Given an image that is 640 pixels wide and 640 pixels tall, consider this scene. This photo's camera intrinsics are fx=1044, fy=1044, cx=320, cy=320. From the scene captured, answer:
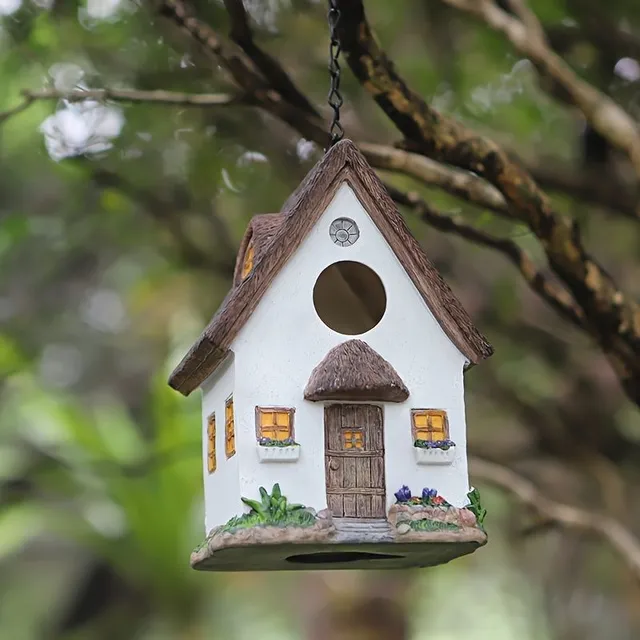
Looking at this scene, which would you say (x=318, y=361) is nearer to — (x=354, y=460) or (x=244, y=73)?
(x=354, y=460)

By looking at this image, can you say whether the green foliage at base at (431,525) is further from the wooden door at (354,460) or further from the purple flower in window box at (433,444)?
the purple flower in window box at (433,444)

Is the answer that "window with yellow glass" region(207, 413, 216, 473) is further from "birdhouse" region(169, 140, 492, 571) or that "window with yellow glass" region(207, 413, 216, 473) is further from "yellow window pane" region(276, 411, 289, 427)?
"yellow window pane" region(276, 411, 289, 427)

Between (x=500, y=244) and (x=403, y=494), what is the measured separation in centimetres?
181

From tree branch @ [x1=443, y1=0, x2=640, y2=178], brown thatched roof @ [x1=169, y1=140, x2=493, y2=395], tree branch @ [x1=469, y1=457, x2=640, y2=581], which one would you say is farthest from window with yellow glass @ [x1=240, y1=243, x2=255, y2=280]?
tree branch @ [x1=469, y1=457, x2=640, y2=581]

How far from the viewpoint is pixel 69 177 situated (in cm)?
661

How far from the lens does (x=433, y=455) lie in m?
3.35

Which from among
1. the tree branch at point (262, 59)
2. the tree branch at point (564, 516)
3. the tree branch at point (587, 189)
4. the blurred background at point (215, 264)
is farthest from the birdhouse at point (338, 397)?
the tree branch at point (564, 516)

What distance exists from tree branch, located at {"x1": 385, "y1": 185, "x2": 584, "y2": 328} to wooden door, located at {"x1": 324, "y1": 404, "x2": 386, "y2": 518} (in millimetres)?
1569

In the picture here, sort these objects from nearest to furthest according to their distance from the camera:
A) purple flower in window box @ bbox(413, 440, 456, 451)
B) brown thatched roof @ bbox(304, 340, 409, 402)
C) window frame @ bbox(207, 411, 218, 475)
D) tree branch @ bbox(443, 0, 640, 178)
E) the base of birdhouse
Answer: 1. the base of birdhouse
2. brown thatched roof @ bbox(304, 340, 409, 402)
3. purple flower in window box @ bbox(413, 440, 456, 451)
4. window frame @ bbox(207, 411, 218, 475)
5. tree branch @ bbox(443, 0, 640, 178)

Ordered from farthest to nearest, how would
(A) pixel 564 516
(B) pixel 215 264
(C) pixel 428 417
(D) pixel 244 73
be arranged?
(B) pixel 215 264
(A) pixel 564 516
(D) pixel 244 73
(C) pixel 428 417

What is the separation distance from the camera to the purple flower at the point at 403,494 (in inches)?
130

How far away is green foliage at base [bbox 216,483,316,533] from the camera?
10.3 feet

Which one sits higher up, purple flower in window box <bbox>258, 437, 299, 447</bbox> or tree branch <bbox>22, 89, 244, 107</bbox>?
tree branch <bbox>22, 89, 244, 107</bbox>

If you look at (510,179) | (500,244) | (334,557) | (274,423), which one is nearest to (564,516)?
(500,244)
